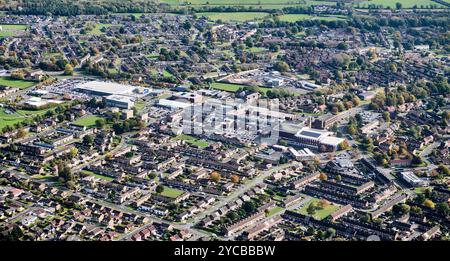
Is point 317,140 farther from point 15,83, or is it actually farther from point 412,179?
point 15,83

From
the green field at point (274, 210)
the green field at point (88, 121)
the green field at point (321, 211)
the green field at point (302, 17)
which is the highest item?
the green field at point (302, 17)

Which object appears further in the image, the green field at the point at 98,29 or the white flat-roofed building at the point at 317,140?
the green field at the point at 98,29

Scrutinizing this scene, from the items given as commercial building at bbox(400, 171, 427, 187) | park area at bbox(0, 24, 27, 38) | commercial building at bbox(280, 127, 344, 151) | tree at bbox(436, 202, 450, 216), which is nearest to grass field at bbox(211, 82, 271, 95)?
commercial building at bbox(280, 127, 344, 151)

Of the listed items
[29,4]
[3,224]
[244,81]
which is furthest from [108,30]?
[3,224]

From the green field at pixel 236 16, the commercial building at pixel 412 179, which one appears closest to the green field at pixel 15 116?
the commercial building at pixel 412 179

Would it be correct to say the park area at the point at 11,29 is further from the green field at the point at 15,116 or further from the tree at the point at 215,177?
the tree at the point at 215,177

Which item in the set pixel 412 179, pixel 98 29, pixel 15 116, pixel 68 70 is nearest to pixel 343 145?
pixel 412 179

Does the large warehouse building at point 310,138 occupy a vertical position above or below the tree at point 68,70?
below
